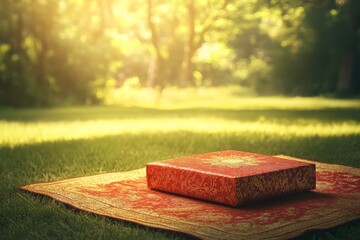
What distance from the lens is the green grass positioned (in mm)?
3760

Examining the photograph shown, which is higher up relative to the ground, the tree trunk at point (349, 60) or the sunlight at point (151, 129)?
the tree trunk at point (349, 60)

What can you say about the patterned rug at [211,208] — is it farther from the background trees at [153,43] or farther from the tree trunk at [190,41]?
the tree trunk at [190,41]

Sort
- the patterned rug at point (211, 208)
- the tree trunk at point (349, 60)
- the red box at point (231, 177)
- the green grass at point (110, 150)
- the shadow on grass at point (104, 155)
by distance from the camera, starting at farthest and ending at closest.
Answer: the tree trunk at point (349, 60)
the red box at point (231, 177)
the shadow on grass at point (104, 155)
the green grass at point (110, 150)
the patterned rug at point (211, 208)

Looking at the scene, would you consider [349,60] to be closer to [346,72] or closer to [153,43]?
[346,72]

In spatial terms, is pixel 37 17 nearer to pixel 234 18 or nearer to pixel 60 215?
pixel 234 18

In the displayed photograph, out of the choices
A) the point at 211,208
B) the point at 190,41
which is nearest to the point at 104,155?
the point at 211,208

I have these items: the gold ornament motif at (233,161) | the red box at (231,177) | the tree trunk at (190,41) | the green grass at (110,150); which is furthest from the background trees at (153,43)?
the red box at (231,177)

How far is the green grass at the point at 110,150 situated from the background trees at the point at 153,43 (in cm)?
753

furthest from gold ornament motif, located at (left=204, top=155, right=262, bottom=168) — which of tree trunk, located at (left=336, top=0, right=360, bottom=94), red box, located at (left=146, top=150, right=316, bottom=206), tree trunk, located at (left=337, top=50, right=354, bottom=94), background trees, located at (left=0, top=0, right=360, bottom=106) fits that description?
tree trunk, located at (left=337, top=50, right=354, bottom=94)

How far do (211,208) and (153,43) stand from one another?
1719 centimetres

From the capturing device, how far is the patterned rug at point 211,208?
364 centimetres

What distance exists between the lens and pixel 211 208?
4.27 m

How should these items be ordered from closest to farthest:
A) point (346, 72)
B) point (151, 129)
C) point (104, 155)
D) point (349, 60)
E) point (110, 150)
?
1. point (104, 155)
2. point (110, 150)
3. point (151, 129)
4. point (349, 60)
5. point (346, 72)

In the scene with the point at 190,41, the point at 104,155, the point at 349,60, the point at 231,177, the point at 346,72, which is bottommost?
the point at 104,155
